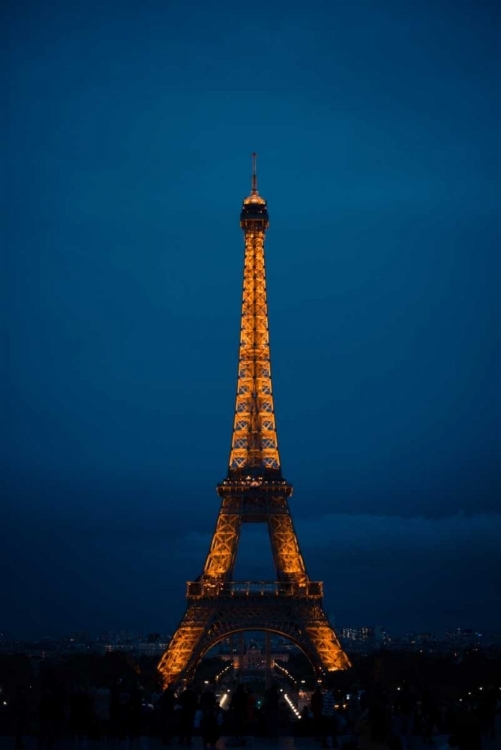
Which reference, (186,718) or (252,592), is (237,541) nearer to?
(252,592)

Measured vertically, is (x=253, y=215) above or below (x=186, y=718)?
above

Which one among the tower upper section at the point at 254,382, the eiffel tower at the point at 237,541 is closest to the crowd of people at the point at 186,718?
the eiffel tower at the point at 237,541

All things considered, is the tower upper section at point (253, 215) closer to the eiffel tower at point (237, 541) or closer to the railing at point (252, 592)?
the eiffel tower at point (237, 541)

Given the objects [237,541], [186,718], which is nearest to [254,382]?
[237,541]

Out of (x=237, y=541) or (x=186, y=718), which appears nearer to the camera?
(x=186, y=718)

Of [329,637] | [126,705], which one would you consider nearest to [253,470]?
[329,637]

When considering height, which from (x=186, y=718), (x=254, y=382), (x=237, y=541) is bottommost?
(x=186, y=718)

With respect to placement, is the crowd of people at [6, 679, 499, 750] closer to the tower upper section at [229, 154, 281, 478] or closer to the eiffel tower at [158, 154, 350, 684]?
the eiffel tower at [158, 154, 350, 684]
